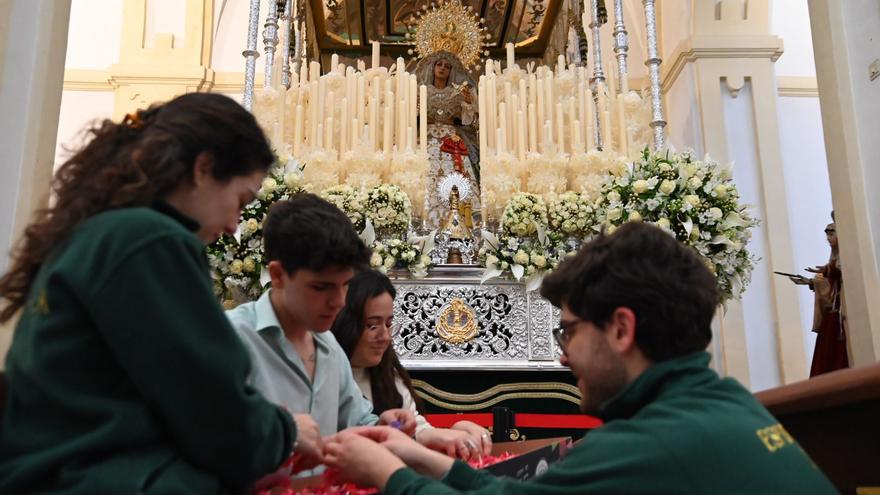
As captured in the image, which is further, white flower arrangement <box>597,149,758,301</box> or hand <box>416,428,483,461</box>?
white flower arrangement <box>597,149,758,301</box>

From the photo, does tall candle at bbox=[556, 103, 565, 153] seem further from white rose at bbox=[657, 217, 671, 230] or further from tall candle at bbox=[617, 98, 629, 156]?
white rose at bbox=[657, 217, 671, 230]

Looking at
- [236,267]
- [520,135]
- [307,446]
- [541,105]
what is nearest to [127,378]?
[307,446]

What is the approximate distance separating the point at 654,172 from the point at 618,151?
741 mm

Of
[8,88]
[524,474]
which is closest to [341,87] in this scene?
[8,88]

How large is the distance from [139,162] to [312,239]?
1.94ft

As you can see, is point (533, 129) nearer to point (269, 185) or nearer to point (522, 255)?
point (522, 255)

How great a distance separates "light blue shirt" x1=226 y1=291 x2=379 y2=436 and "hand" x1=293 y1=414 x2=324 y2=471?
1.21 feet

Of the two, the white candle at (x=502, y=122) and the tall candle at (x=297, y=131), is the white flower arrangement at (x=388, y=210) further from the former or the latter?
the white candle at (x=502, y=122)

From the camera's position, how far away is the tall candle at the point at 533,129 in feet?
14.2

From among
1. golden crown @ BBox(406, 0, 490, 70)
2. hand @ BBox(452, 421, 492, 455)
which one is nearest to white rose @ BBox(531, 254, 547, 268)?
hand @ BBox(452, 421, 492, 455)

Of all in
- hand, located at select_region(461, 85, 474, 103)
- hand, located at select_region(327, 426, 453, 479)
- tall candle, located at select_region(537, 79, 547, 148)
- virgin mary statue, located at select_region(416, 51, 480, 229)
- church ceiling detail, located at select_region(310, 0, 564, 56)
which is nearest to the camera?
hand, located at select_region(327, 426, 453, 479)

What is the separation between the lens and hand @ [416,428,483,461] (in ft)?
5.77

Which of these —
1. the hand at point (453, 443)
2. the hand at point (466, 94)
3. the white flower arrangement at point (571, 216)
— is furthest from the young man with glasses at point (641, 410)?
the hand at point (466, 94)

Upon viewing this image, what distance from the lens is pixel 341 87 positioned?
4492mm
